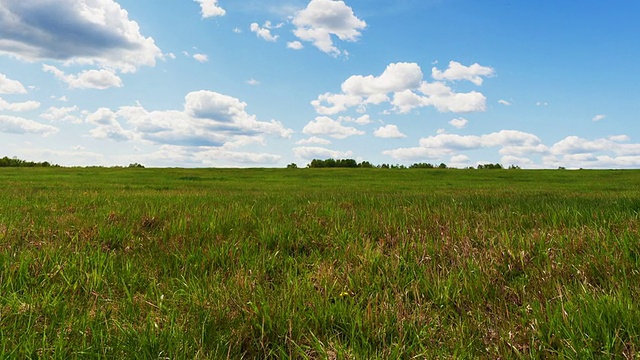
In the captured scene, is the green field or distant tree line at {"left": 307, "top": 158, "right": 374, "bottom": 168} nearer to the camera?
the green field

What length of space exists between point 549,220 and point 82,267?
5.52 meters

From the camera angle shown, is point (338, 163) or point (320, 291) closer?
point (320, 291)

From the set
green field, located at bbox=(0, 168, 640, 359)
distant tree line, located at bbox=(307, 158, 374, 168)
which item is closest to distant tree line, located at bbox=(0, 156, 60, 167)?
distant tree line, located at bbox=(307, 158, 374, 168)

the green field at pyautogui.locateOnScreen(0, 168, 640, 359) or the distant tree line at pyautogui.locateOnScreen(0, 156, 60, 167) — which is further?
the distant tree line at pyautogui.locateOnScreen(0, 156, 60, 167)

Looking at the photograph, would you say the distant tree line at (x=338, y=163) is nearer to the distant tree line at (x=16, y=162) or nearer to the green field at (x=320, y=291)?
the distant tree line at (x=16, y=162)

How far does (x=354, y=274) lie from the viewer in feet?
10.7

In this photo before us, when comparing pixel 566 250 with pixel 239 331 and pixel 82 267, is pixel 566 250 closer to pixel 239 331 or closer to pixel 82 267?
pixel 239 331

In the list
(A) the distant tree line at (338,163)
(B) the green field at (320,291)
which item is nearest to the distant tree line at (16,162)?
(A) the distant tree line at (338,163)

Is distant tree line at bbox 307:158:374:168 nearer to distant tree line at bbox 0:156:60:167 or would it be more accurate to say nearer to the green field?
distant tree line at bbox 0:156:60:167

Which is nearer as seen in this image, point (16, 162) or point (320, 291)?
point (320, 291)

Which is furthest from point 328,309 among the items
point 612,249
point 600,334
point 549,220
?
point 549,220

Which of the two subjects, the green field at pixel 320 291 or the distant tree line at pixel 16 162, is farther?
the distant tree line at pixel 16 162

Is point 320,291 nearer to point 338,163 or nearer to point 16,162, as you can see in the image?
point 338,163

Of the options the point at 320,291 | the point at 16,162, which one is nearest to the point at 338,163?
the point at 16,162
